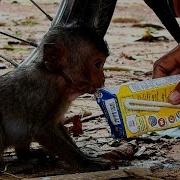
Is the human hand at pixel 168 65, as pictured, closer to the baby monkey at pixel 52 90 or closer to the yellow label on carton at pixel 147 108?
the yellow label on carton at pixel 147 108

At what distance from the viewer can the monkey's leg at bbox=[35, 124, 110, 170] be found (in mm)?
4332

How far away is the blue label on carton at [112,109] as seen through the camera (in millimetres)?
4293

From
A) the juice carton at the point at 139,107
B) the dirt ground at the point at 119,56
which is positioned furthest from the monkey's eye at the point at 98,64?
the dirt ground at the point at 119,56

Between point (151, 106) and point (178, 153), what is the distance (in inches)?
17.8

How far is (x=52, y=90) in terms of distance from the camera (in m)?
4.46

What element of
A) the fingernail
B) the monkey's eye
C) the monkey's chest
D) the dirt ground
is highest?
the monkey's eye

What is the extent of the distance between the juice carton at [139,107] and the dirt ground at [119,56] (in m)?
0.24

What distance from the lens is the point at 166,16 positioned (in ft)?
16.5

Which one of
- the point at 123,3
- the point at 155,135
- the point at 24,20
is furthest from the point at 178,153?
the point at 123,3

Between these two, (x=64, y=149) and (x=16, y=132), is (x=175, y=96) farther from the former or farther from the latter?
(x=16, y=132)

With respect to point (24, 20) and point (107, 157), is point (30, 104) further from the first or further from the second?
point (24, 20)

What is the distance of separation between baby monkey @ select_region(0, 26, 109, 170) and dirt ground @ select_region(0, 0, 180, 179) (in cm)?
19

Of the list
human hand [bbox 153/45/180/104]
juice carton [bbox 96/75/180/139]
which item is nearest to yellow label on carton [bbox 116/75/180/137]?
juice carton [bbox 96/75/180/139]

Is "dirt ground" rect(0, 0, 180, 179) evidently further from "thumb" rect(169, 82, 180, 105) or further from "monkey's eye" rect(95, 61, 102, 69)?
"monkey's eye" rect(95, 61, 102, 69)
